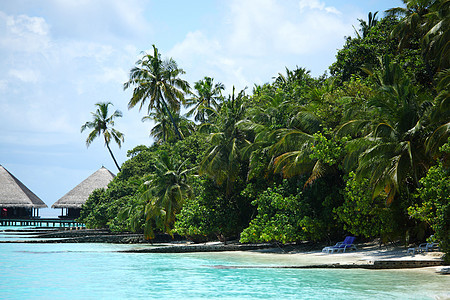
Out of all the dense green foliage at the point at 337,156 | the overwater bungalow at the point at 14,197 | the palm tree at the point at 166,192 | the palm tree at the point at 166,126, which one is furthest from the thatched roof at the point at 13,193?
the palm tree at the point at 166,192

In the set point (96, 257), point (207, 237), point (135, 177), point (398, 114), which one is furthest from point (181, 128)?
point (398, 114)

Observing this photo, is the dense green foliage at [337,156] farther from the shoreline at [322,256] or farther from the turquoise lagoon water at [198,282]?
the turquoise lagoon water at [198,282]

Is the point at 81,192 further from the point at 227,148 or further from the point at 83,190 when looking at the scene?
the point at 227,148

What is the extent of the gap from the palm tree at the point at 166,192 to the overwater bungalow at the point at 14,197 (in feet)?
94.8

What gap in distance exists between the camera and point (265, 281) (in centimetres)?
1261

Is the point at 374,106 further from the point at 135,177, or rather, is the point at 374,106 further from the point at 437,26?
the point at 135,177

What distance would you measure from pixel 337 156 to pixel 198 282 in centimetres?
741

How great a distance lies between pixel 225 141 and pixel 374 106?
9.92 m

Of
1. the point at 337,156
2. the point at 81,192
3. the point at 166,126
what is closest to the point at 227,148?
the point at 337,156

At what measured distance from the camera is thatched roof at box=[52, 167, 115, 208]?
52.1 meters

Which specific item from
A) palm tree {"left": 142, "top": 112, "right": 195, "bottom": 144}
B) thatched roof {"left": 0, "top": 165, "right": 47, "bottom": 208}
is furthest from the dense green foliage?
thatched roof {"left": 0, "top": 165, "right": 47, "bottom": 208}

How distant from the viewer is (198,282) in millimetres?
12953

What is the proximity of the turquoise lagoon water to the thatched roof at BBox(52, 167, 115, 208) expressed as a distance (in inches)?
1372

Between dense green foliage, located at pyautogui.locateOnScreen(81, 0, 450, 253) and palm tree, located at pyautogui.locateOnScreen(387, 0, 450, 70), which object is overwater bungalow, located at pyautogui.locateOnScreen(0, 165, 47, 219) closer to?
dense green foliage, located at pyautogui.locateOnScreen(81, 0, 450, 253)
